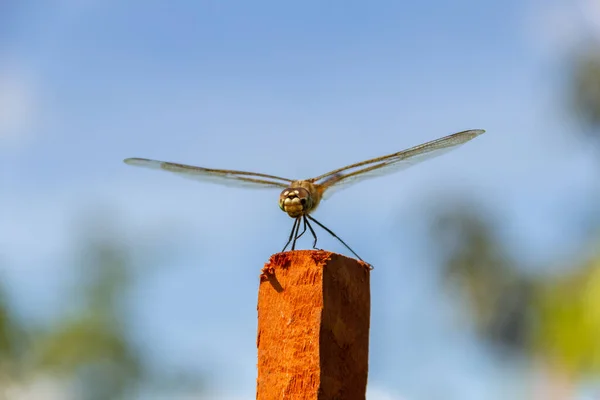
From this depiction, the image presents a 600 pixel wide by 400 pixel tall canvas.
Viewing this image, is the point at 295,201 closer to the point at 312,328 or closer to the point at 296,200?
the point at 296,200

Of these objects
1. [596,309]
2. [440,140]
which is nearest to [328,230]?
[440,140]

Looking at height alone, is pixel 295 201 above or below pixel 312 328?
above

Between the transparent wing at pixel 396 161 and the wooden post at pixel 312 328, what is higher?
the transparent wing at pixel 396 161

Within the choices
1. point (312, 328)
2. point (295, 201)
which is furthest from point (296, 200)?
point (312, 328)

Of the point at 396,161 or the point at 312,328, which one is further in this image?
the point at 396,161

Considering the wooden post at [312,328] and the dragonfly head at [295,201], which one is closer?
the wooden post at [312,328]

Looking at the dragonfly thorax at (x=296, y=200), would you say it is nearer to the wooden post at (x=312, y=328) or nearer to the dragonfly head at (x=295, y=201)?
the dragonfly head at (x=295, y=201)
